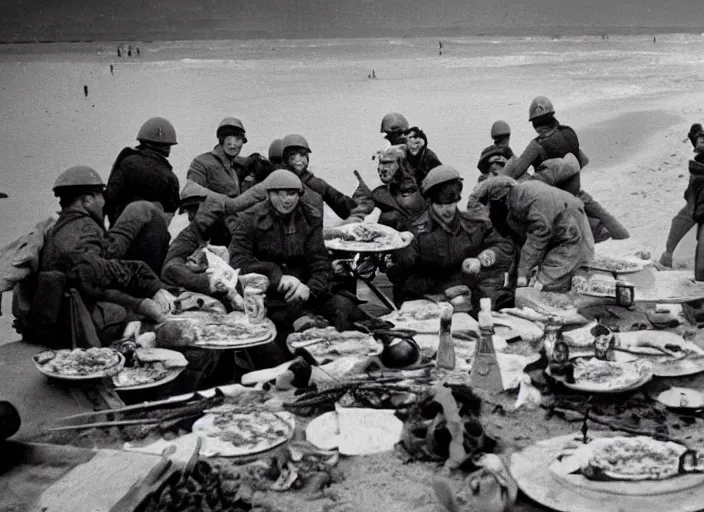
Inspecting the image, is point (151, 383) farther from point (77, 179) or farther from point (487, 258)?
point (487, 258)

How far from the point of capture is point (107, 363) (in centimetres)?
528

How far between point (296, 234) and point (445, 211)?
116 cm

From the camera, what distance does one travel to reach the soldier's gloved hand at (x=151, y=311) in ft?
20.8

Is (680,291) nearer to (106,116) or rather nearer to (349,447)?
(349,447)

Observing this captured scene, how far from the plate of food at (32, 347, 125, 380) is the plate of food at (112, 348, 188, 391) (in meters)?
0.07

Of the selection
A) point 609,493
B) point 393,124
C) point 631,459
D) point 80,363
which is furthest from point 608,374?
point 393,124

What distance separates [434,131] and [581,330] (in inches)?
643

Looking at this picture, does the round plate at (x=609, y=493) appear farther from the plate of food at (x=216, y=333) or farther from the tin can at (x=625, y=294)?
the tin can at (x=625, y=294)

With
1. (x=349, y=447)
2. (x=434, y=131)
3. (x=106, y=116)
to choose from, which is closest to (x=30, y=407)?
(x=349, y=447)

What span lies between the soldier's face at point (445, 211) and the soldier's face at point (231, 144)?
9.17ft

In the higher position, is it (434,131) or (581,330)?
(434,131)

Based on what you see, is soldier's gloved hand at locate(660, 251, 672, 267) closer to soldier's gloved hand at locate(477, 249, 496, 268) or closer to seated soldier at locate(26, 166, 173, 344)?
soldier's gloved hand at locate(477, 249, 496, 268)

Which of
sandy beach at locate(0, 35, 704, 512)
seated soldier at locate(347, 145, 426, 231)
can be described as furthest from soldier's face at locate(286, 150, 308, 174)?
sandy beach at locate(0, 35, 704, 512)

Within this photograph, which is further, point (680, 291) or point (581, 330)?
point (680, 291)
